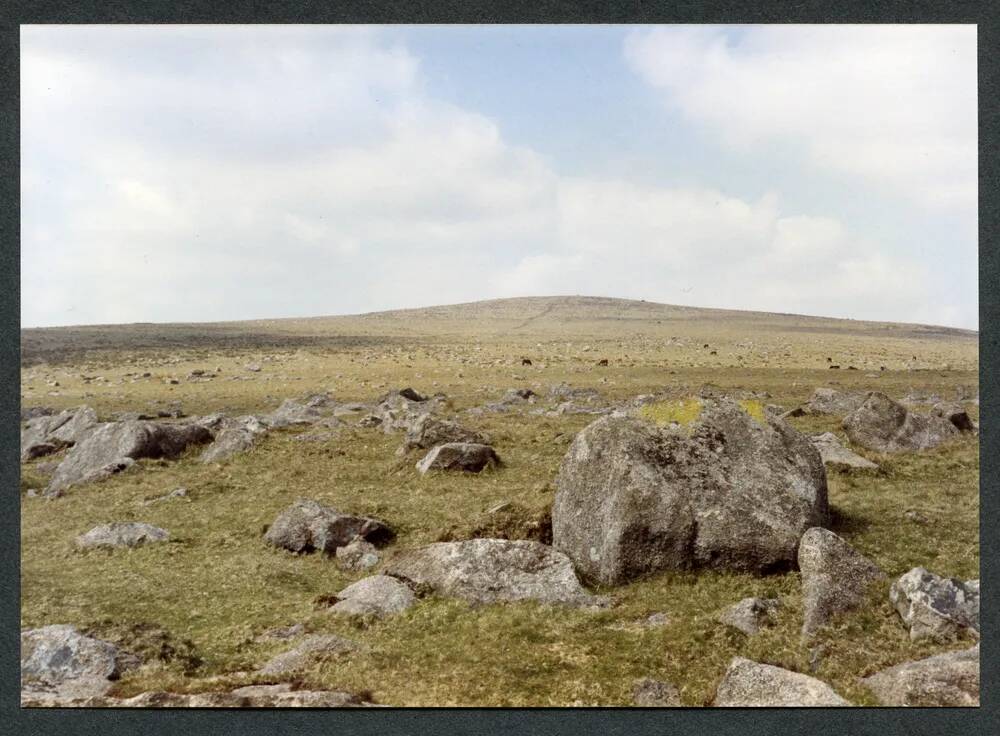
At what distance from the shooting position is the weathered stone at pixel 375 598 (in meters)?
12.7

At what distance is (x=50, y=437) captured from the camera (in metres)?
26.1

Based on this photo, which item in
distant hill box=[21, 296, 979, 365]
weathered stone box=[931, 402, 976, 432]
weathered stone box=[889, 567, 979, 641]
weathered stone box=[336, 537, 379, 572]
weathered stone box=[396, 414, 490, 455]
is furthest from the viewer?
distant hill box=[21, 296, 979, 365]

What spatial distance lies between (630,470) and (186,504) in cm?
1226

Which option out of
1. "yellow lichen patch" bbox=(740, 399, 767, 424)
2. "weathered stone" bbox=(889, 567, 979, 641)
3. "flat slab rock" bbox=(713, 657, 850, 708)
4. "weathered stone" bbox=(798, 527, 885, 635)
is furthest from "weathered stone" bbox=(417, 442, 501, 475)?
"weathered stone" bbox=(889, 567, 979, 641)

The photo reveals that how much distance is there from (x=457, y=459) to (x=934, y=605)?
12410 mm

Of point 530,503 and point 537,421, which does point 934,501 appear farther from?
point 537,421

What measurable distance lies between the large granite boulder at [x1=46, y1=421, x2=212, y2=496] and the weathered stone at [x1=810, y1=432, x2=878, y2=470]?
62.1 ft

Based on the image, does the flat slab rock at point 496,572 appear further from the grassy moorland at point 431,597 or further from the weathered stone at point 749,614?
the weathered stone at point 749,614

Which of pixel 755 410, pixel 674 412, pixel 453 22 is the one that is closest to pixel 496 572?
pixel 674 412

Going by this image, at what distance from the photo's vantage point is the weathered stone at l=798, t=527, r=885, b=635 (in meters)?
11.4

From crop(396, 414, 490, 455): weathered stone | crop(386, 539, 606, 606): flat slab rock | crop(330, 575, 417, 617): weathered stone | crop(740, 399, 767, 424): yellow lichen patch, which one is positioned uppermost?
crop(740, 399, 767, 424): yellow lichen patch

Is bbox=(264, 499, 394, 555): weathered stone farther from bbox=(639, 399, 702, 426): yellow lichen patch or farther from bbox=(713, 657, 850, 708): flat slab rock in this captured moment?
bbox=(713, 657, 850, 708): flat slab rock

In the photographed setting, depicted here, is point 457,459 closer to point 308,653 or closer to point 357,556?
point 357,556

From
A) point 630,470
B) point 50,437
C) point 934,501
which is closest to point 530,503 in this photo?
point 630,470
